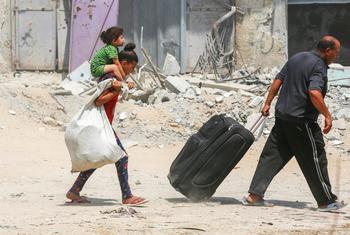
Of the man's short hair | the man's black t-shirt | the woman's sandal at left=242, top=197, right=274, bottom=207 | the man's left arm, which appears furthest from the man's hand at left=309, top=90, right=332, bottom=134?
the woman's sandal at left=242, top=197, right=274, bottom=207

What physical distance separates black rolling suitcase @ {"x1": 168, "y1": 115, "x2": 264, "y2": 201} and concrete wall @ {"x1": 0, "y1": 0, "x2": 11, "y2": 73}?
7933mm

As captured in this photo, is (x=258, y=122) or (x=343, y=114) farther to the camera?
(x=343, y=114)

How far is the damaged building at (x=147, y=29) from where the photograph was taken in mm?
14875

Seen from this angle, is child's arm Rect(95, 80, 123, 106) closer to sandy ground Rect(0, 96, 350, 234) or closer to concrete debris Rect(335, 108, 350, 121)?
sandy ground Rect(0, 96, 350, 234)

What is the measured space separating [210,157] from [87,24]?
758 cm

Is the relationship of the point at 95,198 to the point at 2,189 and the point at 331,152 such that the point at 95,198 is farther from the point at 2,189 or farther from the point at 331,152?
the point at 331,152

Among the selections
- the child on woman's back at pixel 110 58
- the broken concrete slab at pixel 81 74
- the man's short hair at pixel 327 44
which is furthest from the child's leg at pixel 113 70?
the broken concrete slab at pixel 81 74

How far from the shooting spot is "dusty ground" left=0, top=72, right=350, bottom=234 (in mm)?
6711

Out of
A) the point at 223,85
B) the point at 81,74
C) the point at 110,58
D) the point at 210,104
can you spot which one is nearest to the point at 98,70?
the point at 110,58

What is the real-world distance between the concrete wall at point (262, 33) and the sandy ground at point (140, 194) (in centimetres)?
321

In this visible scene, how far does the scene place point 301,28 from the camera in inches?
720

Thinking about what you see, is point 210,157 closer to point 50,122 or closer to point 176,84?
point 50,122

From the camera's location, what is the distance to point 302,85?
7.56m

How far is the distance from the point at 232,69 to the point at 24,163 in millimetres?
5644
